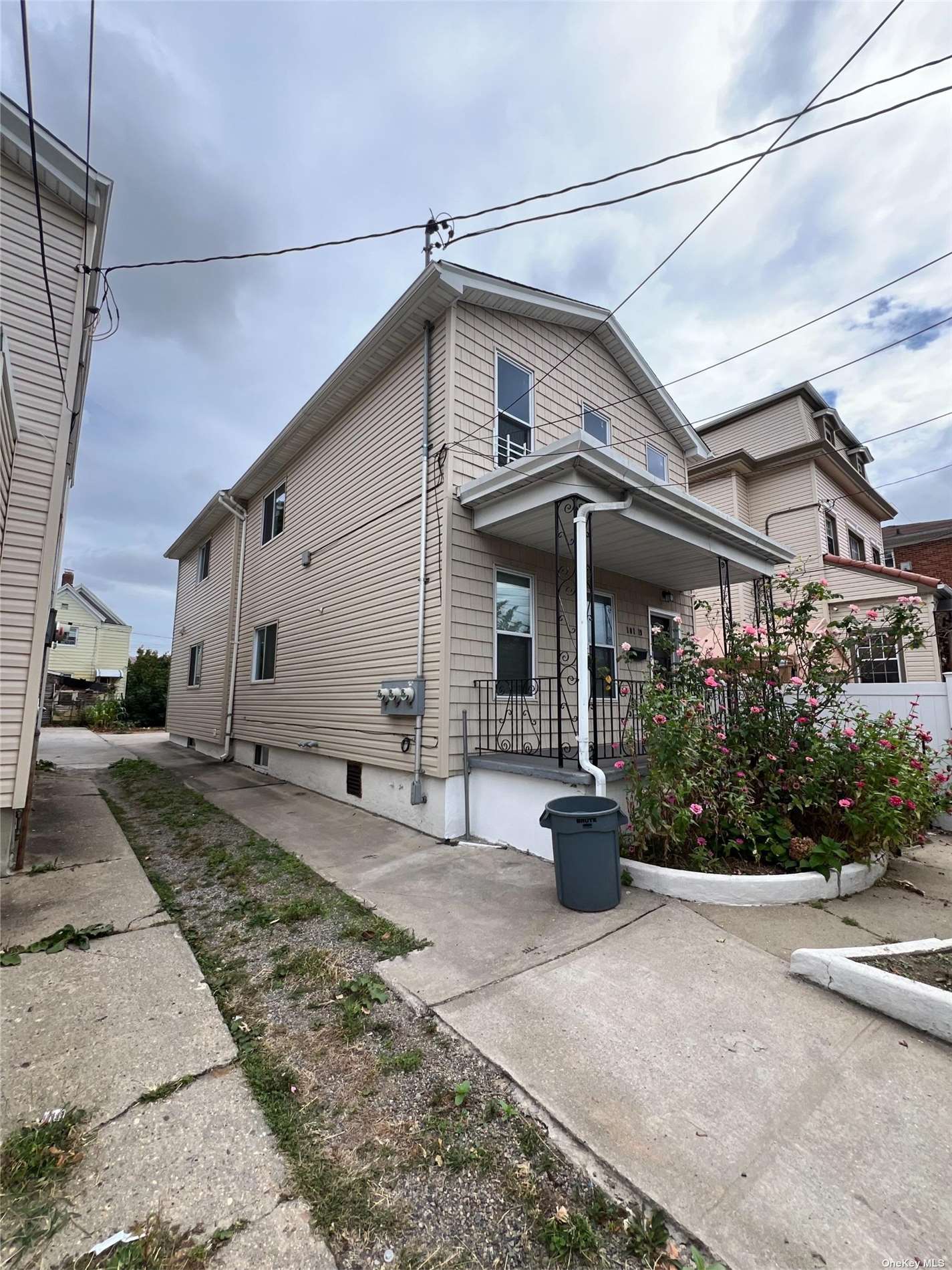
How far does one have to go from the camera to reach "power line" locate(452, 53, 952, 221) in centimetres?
394

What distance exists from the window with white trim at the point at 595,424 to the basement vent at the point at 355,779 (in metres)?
6.17

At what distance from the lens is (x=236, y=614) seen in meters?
12.6

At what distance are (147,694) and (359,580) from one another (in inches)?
729

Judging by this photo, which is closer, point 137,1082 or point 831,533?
point 137,1082

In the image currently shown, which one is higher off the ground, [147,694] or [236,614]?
[236,614]

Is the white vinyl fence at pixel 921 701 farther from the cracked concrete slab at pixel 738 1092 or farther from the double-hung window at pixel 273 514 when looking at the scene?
the double-hung window at pixel 273 514

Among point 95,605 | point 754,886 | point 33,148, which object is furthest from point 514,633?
point 95,605

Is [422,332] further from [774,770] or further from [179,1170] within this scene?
[179,1170]

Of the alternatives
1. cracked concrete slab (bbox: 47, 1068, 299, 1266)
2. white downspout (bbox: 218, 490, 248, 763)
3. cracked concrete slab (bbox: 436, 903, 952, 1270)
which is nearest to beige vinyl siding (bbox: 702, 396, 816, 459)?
white downspout (bbox: 218, 490, 248, 763)

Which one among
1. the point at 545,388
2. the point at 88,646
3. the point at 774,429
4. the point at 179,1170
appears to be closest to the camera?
the point at 179,1170

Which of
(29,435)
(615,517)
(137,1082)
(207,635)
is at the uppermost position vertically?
(29,435)

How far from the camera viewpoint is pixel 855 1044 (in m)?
2.48

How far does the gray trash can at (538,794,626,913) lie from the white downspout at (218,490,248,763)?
33.0 ft

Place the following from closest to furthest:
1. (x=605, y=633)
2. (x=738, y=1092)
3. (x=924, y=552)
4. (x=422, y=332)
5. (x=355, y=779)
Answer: (x=738, y=1092) < (x=422, y=332) < (x=355, y=779) < (x=605, y=633) < (x=924, y=552)
